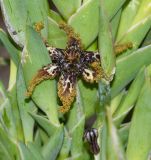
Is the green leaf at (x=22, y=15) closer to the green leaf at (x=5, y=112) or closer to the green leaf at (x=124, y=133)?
the green leaf at (x=5, y=112)

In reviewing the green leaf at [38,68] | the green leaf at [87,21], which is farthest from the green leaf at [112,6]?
the green leaf at [38,68]

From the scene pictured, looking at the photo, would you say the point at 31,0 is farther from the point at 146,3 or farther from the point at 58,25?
the point at 146,3

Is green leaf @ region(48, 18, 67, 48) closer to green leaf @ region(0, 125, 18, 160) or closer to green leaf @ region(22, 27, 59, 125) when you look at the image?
green leaf @ region(22, 27, 59, 125)

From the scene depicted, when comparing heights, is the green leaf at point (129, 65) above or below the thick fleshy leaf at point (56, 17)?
below

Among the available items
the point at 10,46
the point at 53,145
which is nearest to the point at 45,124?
the point at 53,145

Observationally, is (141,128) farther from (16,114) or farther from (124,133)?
(16,114)
